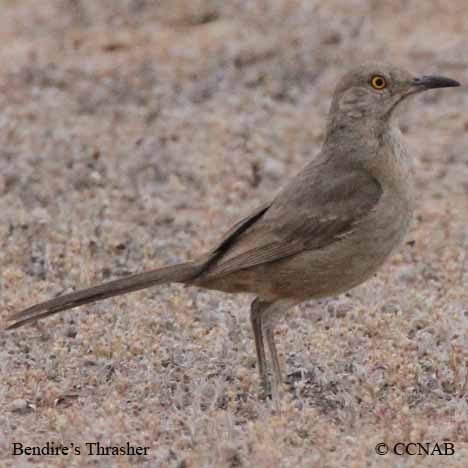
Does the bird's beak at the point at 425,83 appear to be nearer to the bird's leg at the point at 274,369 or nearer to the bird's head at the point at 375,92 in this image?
the bird's head at the point at 375,92

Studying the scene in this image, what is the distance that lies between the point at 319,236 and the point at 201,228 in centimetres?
242

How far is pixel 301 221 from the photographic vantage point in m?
6.14

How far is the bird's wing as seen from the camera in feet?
19.9

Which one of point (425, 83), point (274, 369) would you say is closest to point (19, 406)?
point (274, 369)

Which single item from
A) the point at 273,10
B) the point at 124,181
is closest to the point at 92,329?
the point at 124,181

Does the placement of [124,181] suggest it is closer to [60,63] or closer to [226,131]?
[226,131]

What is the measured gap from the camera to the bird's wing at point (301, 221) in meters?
6.07

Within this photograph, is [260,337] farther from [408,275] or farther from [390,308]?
[408,275]

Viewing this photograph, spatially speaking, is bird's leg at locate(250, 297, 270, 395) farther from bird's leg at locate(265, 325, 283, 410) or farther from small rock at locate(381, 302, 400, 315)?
small rock at locate(381, 302, 400, 315)

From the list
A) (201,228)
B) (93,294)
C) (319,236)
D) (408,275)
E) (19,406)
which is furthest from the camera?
(201,228)

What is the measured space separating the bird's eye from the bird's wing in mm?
512

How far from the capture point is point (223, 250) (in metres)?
6.21

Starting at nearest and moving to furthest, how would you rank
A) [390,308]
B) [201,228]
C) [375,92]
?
[375,92] → [390,308] → [201,228]

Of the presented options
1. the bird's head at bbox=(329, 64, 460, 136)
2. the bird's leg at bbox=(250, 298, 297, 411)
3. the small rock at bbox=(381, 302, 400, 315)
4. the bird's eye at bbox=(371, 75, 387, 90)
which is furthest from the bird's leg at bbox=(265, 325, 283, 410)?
the bird's eye at bbox=(371, 75, 387, 90)
